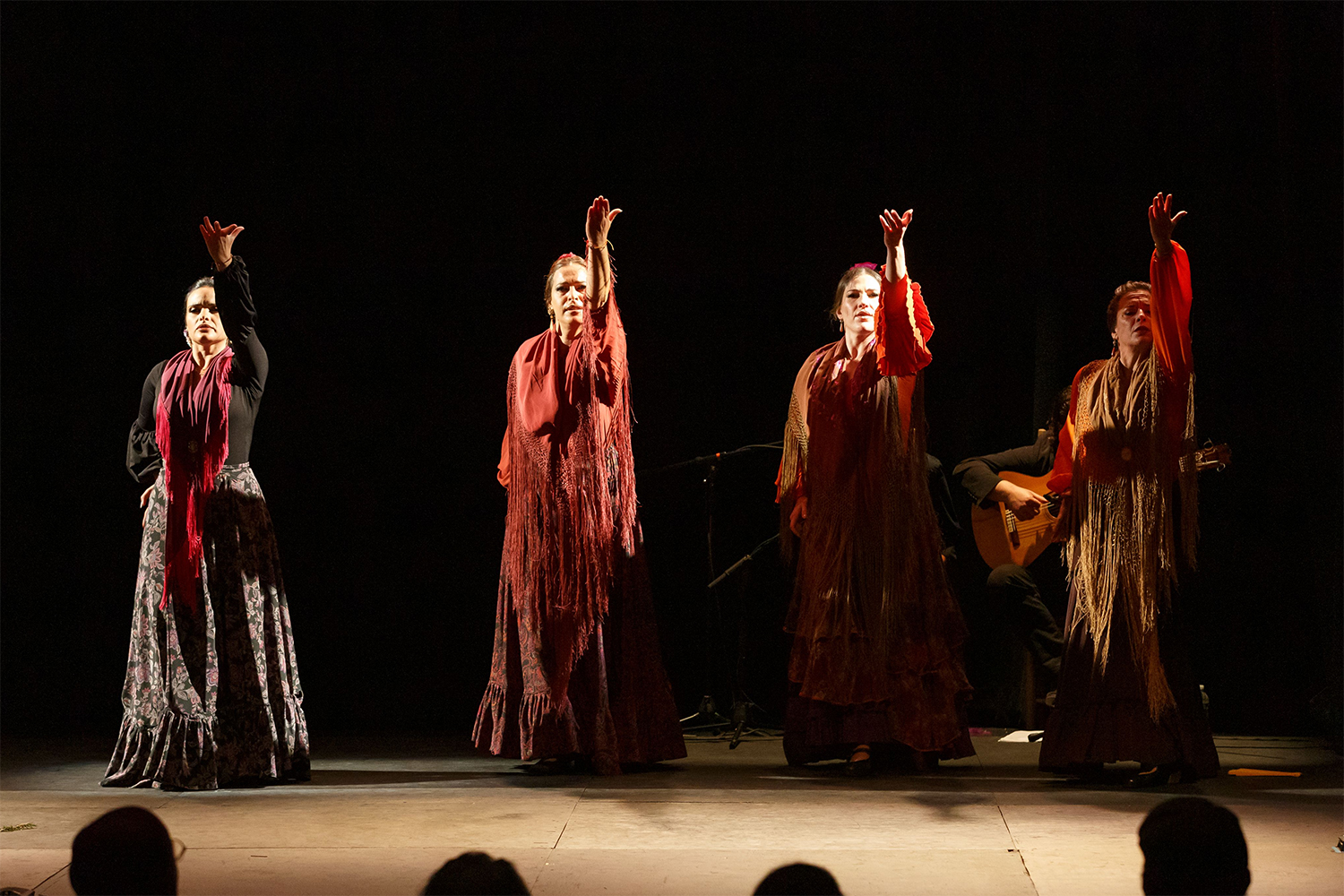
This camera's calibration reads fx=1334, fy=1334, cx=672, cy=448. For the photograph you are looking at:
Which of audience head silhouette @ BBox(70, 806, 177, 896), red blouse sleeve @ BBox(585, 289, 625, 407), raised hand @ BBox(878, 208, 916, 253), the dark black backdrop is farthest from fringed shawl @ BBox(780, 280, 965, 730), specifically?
audience head silhouette @ BBox(70, 806, 177, 896)

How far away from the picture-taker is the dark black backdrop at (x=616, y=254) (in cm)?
478

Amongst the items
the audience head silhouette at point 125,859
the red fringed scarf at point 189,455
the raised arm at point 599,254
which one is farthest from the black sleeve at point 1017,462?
the audience head silhouette at point 125,859

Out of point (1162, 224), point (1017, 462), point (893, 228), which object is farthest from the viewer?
point (1017, 462)

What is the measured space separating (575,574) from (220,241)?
1.37 meters

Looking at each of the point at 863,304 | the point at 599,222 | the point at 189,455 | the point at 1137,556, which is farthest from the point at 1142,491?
the point at 189,455

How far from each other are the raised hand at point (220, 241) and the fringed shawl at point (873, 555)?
176cm

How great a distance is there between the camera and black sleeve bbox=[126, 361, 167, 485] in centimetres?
400

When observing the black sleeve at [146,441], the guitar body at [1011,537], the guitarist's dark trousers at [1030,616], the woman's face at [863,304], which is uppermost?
the woman's face at [863,304]

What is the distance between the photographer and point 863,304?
400 centimetres

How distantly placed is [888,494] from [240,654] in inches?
75.6

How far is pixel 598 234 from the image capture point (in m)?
3.73

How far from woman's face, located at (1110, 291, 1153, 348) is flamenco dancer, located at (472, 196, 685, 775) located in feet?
4.70

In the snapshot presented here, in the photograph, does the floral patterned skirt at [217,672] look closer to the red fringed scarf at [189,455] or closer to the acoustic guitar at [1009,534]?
the red fringed scarf at [189,455]

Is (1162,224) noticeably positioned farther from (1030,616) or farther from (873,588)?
(1030,616)
